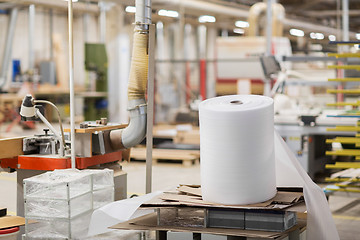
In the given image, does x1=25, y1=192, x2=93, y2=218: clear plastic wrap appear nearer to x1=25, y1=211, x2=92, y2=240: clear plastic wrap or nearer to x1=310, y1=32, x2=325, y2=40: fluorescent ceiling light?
x1=25, y1=211, x2=92, y2=240: clear plastic wrap

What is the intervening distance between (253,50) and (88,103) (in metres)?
4.90

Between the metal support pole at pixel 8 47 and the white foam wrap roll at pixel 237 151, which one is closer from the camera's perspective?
the white foam wrap roll at pixel 237 151

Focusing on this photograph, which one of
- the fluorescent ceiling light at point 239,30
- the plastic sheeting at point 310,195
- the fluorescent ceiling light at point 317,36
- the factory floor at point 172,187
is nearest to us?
the plastic sheeting at point 310,195

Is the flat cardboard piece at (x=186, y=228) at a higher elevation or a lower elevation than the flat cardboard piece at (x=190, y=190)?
lower

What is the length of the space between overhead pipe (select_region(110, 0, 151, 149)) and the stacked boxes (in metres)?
0.65

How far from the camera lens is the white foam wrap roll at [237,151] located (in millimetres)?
3307

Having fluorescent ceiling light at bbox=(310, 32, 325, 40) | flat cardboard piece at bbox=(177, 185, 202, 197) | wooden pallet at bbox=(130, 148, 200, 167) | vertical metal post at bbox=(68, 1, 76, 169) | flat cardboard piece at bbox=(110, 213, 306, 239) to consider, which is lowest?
wooden pallet at bbox=(130, 148, 200, 167)

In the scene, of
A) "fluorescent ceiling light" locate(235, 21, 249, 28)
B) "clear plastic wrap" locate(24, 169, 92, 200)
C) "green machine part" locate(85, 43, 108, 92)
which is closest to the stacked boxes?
"clear plastic wrap" locate(24, 169, 92, 200)

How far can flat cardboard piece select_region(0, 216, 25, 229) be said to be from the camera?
379 centimetres

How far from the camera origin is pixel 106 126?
4.60m

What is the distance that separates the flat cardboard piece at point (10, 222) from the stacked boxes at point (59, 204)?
0.27 ft

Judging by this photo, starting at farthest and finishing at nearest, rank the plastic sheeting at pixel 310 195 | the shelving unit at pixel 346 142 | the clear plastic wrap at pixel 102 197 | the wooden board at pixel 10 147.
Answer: the shelving unit at pixel 346 142, the wooden board at pixel 10 147, the clear plastic wrap at pixel 102 197, the plastic sheeting at pixel 310 195

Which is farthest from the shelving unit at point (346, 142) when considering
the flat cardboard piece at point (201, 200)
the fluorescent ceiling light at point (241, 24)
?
the fluorescent ceiling light at point (241, 24)

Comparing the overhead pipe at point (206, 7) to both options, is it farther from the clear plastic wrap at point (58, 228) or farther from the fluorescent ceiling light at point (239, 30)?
the clear plastic wrap at point (58, 228)
